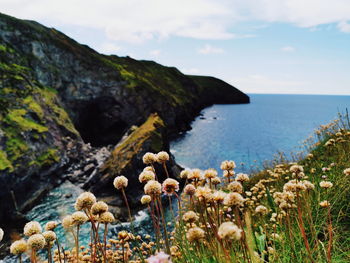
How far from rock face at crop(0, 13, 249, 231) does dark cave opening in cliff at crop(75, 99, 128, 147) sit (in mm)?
170

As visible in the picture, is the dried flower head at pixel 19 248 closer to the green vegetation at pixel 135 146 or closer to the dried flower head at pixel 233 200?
the dried flower head at pixel 233 200

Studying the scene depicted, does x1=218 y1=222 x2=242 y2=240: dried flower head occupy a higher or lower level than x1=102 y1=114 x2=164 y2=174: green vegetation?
higher

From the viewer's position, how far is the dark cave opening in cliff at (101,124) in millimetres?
43156

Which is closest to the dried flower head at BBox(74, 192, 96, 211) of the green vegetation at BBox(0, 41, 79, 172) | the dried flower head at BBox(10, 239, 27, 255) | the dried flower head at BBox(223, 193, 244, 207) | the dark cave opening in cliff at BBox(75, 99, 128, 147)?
the dried flower head at BBox(10, 239, 27, 255)

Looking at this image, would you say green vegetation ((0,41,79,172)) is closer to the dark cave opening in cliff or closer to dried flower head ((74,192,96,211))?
the dark cave opening in cliff

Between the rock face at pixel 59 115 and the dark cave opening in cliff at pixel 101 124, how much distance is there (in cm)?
17

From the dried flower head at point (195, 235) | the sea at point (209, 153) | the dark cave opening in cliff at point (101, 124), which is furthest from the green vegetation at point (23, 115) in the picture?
the dried flower head at point (195, 235)

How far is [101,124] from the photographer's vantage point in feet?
146

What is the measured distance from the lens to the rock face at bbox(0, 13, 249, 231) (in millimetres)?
20781

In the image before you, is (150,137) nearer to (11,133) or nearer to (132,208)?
(132,208)

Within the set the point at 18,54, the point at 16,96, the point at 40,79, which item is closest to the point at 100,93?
the point at 40,79

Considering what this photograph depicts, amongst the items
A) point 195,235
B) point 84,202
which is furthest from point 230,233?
point 84,202

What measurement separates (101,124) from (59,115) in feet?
42.8

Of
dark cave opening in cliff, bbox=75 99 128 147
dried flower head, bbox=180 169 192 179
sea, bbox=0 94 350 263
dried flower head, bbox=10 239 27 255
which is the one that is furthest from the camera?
dark cave opening in cliff, bbox=75 99 128 147
